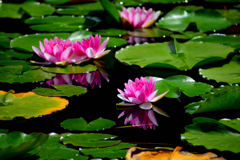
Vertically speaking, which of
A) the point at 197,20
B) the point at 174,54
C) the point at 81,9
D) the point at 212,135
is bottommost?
the point at 212,135

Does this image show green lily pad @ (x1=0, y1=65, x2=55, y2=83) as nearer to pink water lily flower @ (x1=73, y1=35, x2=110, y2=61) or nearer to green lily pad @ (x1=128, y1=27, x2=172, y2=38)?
pink water lily flower @ (x1=73, y1=35, x2=110, y2=61)

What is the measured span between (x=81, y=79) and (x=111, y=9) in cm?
139

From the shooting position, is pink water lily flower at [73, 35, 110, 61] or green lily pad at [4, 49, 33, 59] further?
green lily pad at [4, 49, 33, 59]

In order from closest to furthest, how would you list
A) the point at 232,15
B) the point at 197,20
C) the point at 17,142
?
1. the point at 17,142
2. the point at 197,20
3. the point at 232,15

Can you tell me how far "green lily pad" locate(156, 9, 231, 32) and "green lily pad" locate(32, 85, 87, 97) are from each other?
5.81 feet

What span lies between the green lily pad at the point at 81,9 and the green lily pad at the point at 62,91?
226 cm

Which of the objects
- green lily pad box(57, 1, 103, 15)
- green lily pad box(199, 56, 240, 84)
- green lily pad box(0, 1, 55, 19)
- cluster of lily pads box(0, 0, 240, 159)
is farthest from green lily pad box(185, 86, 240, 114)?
green lily pad box(0, 1, 55, 19)

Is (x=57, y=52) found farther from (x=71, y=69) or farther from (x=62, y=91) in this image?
(x=62, y=91)

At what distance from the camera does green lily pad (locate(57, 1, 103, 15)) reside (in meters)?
4.48

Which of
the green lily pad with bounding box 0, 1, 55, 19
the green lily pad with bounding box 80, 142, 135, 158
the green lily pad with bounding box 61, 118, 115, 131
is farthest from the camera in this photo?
the green lily pad with bounding box 0, 1, 55, 19

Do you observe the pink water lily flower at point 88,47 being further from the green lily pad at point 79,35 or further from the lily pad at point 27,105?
the lily pad at point 27,105

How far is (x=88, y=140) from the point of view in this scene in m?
1.65

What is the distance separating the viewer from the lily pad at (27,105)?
195 centimetres

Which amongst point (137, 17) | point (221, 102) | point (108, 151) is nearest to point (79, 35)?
point (137, 17)
